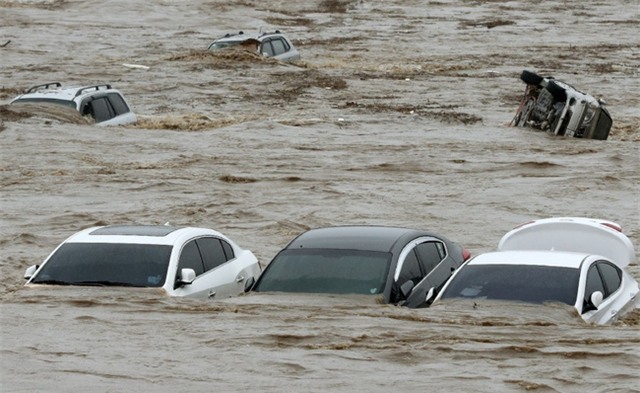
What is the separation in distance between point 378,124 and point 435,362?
22.5 meters

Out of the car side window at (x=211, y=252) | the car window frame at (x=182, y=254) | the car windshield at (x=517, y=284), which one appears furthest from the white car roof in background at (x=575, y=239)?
the car window frame at (x=182, y=254)

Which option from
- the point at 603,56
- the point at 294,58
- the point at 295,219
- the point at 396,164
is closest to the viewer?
the point at 295,219

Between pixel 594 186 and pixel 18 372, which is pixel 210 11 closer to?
pixel 594 186

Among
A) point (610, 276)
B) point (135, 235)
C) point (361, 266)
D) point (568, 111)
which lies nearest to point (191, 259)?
point (135, 235)

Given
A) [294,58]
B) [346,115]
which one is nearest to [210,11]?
[294,58]

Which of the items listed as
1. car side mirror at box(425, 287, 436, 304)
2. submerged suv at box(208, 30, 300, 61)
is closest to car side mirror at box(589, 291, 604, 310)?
car side mirror at box(425, 287, 436, 304)

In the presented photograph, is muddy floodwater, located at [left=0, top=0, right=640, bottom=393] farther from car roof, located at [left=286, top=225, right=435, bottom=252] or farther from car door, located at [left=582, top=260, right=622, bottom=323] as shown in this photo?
car roof, located at [left=286, top=225, right=435, bottom=252]

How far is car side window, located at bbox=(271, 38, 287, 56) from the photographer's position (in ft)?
150

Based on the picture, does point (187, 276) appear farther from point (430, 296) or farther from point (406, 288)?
point (430, 296)

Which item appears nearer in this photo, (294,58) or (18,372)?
(18,372)

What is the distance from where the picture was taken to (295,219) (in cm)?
2358

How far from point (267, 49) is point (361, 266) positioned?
31.3m

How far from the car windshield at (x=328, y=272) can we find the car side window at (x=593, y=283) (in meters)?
1.92

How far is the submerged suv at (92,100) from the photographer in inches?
1137
